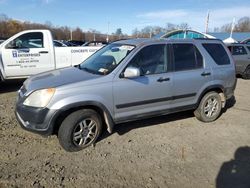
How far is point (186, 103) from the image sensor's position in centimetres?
529

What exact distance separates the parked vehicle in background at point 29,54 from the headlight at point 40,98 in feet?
15.3

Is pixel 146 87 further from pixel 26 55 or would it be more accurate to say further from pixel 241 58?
pixel 241 58

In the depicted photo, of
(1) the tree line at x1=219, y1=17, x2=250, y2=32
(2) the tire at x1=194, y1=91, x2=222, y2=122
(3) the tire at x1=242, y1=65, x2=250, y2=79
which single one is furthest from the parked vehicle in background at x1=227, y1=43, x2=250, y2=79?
(1) the tree line at x1=219, y1=17, x2=250, y2=32

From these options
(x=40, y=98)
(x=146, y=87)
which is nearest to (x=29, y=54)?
(x=40, y=98)

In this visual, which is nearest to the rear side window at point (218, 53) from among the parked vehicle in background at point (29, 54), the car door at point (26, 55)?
the parked vehicle in background at point (29, 54)

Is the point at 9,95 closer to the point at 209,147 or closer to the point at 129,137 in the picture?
the point at 129,137

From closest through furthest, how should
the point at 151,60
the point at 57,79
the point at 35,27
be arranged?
1. the point at 57,79
2. the point at 151,60
3. the point at 35,27

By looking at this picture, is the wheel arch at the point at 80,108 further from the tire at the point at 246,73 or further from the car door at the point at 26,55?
the tire at the point at 246,73

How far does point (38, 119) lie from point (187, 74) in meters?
2.97

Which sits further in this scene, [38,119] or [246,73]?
[246,73]

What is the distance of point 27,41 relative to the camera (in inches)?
324

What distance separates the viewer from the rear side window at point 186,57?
5043 millimetres

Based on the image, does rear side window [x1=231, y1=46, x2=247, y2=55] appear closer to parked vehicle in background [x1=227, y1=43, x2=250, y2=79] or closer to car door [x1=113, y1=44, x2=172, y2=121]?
parked vehicle in background [x1=227, y1=43, x2=250, y2=79]

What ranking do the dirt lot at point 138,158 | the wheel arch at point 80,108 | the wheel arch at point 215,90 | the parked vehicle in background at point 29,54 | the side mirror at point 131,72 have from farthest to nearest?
the parked vehicle in background at point 29,54 < the wheel arch at point 215,90 < the side mirror at point 131,72 < the wheel arch at point 80,108 < the dirt lot at point 138,158
